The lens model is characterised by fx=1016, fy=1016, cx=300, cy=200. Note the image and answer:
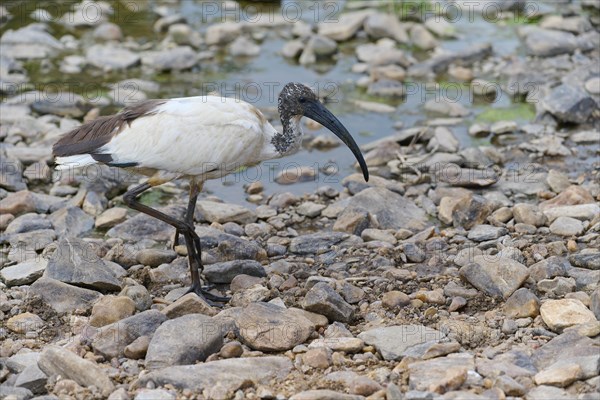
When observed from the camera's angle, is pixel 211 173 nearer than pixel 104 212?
Yes

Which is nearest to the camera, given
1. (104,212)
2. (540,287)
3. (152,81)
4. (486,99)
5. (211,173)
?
(540,287)

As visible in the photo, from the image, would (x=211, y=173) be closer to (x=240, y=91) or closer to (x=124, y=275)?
(x=124, y=275)

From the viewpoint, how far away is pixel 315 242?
8656mm

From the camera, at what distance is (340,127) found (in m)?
8.23

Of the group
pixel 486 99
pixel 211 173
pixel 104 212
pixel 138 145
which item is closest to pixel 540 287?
pixel 211 173

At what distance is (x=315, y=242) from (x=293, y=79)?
5.50 m

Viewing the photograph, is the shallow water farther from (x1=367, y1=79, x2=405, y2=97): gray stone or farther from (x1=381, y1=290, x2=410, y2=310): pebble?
(x1=381, y1=290, x2=410, y2=310): pebble

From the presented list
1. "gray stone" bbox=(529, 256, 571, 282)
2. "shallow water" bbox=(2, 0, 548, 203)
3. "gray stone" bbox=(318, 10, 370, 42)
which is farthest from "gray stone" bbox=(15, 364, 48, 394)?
"gray stone" bbox=(318, 10, 370, 42)

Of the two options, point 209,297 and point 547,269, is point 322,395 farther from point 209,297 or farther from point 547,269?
point 547,269

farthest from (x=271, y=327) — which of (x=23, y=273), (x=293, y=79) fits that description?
(x=293, y=79)

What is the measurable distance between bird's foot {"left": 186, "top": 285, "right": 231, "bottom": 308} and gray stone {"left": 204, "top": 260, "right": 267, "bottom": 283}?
0.29 m

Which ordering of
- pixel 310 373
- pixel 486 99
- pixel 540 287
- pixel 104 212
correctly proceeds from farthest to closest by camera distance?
pixel 486 99
pixel 104 212
pixel 540 287
pixel 310 373

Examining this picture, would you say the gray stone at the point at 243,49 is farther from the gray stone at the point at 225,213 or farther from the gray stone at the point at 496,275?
the gray stone at the point at 496,275

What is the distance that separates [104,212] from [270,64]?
548cm
